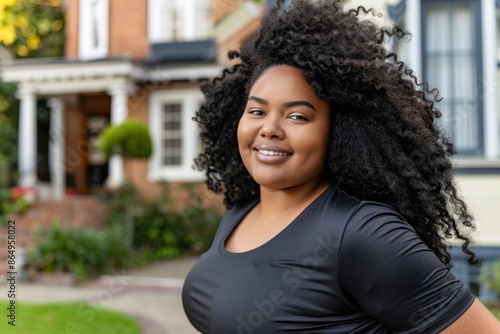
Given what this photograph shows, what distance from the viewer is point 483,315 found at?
4.37 ft

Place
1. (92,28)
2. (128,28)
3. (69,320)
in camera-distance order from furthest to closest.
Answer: (92,28), (128,28), (69,320)

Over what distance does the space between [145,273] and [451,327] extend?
8611mm

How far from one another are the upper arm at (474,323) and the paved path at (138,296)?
490 cm

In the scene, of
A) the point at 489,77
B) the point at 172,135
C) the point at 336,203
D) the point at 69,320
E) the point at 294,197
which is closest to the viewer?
the point at 336,203

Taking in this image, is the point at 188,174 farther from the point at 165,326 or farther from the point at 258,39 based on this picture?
the point at 258,39

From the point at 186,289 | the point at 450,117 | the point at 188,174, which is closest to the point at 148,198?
the point at 188,174

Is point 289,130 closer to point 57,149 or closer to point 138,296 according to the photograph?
point 138,296

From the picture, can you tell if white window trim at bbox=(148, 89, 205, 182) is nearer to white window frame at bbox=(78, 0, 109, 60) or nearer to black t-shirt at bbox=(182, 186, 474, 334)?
white window frame at bbox=(78, 0, 109, 60)

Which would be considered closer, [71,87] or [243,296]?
[243,296]

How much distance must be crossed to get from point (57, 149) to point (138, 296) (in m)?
7.68

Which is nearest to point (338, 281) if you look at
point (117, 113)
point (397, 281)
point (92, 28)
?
point (397, 281)

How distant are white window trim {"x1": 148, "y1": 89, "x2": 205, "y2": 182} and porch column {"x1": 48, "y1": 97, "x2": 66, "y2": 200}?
2513mm

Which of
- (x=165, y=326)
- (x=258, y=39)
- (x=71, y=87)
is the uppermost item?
(x=71, y=87)

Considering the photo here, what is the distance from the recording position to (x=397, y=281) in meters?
1.31
